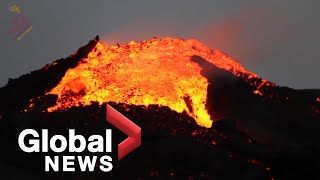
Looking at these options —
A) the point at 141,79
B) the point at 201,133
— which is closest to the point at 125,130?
the point at 201,133

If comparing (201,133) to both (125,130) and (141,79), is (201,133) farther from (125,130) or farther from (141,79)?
(141,79)

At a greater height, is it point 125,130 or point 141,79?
point 141,79

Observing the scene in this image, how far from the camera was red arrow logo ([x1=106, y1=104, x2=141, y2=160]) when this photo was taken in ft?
95.2

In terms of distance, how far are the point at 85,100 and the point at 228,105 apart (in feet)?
33.1

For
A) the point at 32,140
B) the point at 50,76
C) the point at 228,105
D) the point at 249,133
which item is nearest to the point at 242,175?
the point at 249,133

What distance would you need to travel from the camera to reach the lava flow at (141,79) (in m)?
36.6

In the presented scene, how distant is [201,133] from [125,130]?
15.0 feet

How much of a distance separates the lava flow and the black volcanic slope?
1010 millimetres

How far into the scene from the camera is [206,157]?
28531 millimetres

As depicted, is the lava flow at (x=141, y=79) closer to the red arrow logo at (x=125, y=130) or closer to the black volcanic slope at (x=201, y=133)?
the black volcanic slope at (x=201, y=133)

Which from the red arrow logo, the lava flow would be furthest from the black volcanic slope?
the lava flow

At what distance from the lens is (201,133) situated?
3127 cm

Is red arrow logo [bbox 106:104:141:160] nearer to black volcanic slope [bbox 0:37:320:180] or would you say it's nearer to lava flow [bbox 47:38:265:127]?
black volcanic slope [bbox 0:37:320:180]

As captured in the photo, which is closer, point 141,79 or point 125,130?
point 125,130
